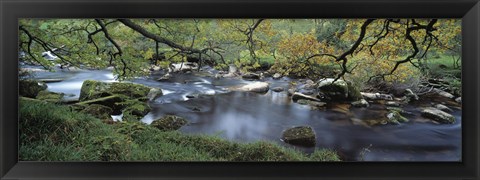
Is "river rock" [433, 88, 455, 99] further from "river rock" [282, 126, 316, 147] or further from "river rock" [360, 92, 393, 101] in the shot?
"river rock" [282, 126, 316, 147]

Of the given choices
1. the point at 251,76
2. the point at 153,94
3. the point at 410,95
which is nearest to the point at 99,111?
the point at 153,94

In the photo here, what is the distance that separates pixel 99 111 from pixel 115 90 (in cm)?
19

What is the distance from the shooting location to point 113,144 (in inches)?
94.2

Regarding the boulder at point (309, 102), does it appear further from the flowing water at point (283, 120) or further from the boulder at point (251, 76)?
the boulder at point (251, 76)

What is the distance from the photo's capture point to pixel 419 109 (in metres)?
2.45

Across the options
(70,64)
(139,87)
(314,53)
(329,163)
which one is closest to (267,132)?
(329,163)

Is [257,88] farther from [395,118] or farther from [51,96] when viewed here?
[51,96]

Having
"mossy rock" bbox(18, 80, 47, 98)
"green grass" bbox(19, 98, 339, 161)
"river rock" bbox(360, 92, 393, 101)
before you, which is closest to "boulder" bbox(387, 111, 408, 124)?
"river rock" bbox(360, 92, 393, 101)

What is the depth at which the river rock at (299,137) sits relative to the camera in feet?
8.00

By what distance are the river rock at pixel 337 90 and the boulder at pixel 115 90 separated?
1247 millimetres

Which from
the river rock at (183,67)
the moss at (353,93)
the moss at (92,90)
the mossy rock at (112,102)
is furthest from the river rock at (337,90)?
the moss at (92,90)

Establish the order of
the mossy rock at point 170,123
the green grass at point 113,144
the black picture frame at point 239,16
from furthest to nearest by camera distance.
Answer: the mossy rock at point 170,123
the green grass at point 113,144
the black picture frame at point 239,16

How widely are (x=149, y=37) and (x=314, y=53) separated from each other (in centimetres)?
118

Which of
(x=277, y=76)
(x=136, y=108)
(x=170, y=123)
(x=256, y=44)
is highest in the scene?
(x=256, y=44)
